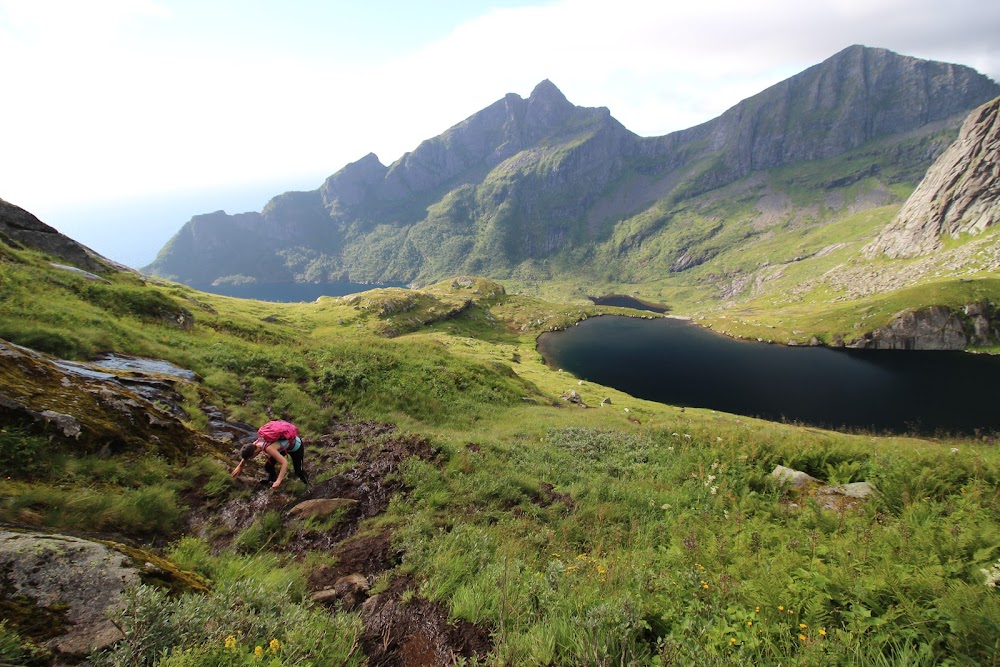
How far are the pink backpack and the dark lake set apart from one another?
69724 mm

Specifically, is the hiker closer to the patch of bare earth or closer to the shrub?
the shrub

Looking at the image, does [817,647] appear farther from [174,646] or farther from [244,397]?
[244,397]

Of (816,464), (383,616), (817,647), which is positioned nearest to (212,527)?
(383,616)

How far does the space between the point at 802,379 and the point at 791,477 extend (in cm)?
11717

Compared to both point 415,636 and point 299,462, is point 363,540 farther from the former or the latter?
point 299,462

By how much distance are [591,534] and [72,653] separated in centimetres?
929

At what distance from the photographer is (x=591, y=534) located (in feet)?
33.9

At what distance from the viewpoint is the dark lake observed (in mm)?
81750

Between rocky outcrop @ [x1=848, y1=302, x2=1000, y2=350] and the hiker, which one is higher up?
the hiker

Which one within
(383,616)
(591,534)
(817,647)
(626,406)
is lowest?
(626,406)

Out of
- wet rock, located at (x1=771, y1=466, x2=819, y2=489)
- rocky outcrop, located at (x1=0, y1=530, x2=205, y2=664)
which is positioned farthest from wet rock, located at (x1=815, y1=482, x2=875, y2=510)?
rocky outcrop, located at (x1=0, y1=530, x2=205, y2=664)

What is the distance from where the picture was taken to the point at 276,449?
1105cm

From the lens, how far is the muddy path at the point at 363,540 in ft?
20.3

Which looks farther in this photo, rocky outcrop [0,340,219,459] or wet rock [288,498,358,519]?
wet rock [288,498,358,519]
